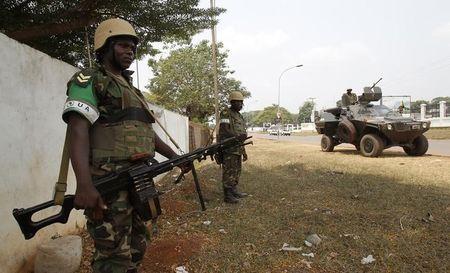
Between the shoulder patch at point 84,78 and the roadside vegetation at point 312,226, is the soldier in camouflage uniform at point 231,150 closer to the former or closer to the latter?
the roadside vegetation at point 312,226

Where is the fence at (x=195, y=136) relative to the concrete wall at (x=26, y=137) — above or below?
below

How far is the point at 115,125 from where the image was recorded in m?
2.06

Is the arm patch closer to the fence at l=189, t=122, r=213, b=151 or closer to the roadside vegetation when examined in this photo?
the roadside vegetation

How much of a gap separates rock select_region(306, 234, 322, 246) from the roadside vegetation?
0.16 ft

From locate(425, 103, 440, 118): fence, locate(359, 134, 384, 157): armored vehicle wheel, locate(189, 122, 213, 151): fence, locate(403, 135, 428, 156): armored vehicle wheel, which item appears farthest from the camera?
locate(425, 103, 440, 118): fence

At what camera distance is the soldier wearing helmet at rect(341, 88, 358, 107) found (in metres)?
12.0

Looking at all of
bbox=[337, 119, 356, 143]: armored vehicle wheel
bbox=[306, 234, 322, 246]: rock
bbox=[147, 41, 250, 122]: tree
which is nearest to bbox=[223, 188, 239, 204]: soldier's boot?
bbox=[306, 234, 322, 246]: rock

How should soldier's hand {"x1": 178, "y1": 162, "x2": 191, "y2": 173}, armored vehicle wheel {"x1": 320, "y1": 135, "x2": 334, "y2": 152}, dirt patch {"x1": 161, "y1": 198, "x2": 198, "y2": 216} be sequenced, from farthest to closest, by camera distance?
1. armored vehicle wheel {"x1": 320, "y1": 135, "x2": 334, "y2": 152}
2. dirt patch {"x1": 161, "y1": 198, "x2": 198, "y2": 216}
3. soldier's hand {"x1": 178, "y1": 162, "x2": 191, "y2": 173}

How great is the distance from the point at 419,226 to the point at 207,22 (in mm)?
3860

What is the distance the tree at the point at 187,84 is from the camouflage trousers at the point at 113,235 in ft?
90.4

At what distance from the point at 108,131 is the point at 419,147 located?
10.4 meters

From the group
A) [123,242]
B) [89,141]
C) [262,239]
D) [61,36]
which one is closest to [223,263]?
[262,239]

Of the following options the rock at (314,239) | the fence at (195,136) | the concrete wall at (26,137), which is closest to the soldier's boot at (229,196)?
the rock at (314,239)

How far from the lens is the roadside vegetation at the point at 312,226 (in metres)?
3.29
